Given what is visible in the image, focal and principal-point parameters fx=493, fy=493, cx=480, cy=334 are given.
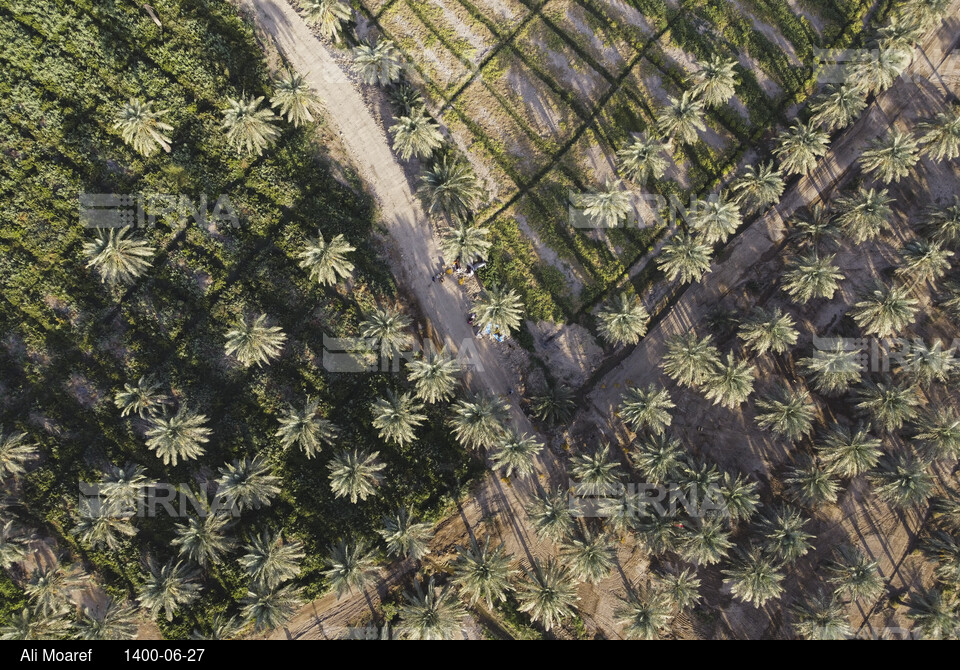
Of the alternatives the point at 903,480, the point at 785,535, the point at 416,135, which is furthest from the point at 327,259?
the point at 903,480

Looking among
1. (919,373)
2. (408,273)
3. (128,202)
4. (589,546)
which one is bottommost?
(919,373)

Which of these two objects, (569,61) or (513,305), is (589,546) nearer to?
(513,305)

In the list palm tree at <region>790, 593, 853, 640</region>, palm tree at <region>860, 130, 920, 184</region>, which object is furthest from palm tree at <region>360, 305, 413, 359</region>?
palm tree at <region>860, 130, 920, 184</region>

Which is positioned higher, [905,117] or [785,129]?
[785,129]

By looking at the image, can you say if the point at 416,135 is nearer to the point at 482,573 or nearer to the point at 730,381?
the point at 730,381

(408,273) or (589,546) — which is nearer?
(589,546)

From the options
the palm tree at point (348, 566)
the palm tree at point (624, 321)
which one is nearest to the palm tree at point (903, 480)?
the palm tree at point (624, 321)

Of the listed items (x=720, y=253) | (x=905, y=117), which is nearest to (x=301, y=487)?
(x=720, y=253)

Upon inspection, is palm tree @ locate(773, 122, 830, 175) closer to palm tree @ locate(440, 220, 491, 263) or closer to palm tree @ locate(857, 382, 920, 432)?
palm tree @ locate(857, 382, 920, 432)
